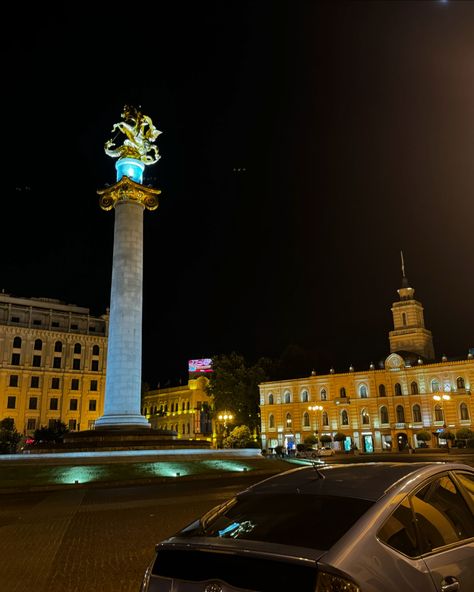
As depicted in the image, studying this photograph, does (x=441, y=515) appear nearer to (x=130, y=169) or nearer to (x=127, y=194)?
(x=127, y=194)

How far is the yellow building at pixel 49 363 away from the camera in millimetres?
72438

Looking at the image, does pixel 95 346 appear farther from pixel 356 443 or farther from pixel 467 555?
pixel 467 555

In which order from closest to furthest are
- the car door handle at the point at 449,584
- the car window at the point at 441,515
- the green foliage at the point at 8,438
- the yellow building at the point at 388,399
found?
the car door handle at the point at 449,584 → the car window at the point at 441,515 → the green foliage at the point at 8,438 → the yellow building at the point at 388,399

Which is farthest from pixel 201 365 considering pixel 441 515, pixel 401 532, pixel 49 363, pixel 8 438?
pixel 401 532

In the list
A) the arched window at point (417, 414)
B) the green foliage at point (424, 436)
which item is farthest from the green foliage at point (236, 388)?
the green foliage at point (424, 436)

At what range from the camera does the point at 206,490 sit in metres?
20.5

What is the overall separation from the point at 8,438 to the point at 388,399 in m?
45.2

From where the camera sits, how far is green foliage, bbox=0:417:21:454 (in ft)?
132

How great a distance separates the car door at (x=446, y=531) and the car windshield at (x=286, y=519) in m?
0.54

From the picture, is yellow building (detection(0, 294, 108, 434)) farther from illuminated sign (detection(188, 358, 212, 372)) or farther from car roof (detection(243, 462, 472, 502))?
car roof (detection(243, 462, 472, 502))

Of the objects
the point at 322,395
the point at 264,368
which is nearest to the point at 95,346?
the point at 264,368

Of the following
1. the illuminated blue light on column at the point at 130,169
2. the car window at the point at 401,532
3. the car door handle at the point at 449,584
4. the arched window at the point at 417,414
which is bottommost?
the car door handle at the point at 449,584

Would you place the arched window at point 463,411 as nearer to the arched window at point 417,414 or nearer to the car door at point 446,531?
the arched window at point 417,414

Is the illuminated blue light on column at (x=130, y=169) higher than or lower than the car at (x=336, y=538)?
higher
